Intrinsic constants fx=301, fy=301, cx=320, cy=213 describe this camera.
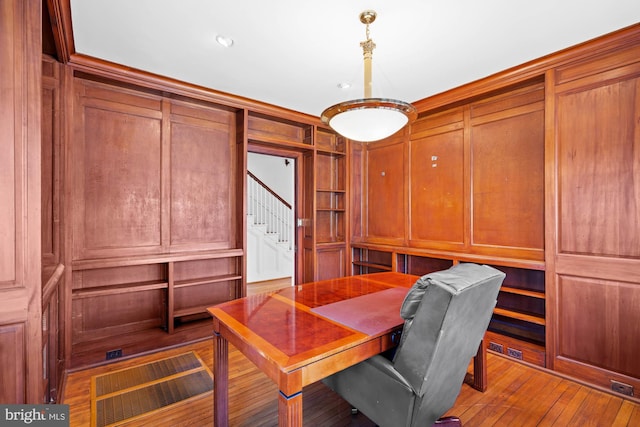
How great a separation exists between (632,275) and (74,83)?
481 cm

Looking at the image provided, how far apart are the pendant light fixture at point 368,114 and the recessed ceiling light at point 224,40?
3.24ft

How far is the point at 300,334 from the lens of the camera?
4.98 ft

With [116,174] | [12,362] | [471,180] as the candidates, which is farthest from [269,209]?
[12,362]

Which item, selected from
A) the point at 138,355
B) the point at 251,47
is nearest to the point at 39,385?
the point at 138,355

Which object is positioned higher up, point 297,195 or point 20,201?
point 297,195

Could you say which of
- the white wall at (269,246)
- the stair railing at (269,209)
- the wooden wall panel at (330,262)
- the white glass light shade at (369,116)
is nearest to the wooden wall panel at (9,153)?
the white glass light shade at (369,116)

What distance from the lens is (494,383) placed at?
7.97 ft

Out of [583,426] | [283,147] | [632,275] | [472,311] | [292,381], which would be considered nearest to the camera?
[292,381]

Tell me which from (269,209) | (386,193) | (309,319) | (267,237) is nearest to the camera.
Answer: (309,319)

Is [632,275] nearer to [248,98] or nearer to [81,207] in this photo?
[248,98]

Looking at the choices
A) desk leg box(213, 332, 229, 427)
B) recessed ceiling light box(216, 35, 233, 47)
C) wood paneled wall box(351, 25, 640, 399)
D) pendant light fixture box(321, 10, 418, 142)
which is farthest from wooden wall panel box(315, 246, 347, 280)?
recessed ceiling light box(216, 35, 233, 47)

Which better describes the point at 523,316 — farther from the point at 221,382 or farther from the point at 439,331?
the point at 221,382

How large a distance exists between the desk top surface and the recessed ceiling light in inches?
77.6

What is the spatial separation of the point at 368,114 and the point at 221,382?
6.16 ft
